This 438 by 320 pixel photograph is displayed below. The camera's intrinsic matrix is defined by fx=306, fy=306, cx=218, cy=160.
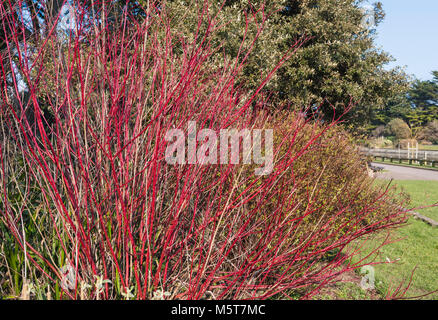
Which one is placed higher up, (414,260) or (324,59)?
(324,59)

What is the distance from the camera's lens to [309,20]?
1083 cm

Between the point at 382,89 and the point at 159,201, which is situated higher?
the point at 382,89

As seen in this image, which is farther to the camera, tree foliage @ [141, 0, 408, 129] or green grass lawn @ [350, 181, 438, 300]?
tree foliage @ [141, 0, 408, 129]

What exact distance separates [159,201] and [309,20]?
1080 cm

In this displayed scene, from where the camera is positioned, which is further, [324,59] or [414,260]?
[324,59]

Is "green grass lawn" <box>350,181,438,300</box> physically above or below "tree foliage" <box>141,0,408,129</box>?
below

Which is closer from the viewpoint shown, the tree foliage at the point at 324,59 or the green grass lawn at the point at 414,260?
the green grass lawn at the point at 414,260

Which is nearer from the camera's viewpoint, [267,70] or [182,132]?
[182,132]

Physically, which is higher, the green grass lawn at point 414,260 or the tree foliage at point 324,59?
the tree foliage at point 324,59
